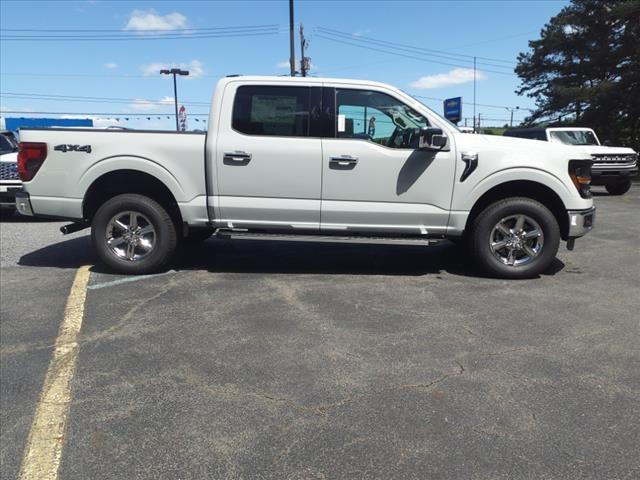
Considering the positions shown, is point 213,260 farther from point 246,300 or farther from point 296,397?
point 296,397

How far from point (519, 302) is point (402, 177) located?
1.67 meters

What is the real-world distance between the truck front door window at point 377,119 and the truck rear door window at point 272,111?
0.38m

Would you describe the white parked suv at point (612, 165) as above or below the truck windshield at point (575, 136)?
below

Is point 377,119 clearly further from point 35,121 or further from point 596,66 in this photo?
point 35,121

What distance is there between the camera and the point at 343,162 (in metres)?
5.26

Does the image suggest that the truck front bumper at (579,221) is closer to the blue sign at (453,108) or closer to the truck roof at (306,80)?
the truck roof at (306,80)

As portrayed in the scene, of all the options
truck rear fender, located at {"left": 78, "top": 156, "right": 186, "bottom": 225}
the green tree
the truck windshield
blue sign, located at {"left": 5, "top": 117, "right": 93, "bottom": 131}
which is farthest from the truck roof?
blue sign, located at {"left": 5, "top": 117, "right": 93, "bottom": 131}

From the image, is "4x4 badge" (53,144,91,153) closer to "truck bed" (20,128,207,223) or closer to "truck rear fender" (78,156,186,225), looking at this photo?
"truck bed" (20,128,207,223)

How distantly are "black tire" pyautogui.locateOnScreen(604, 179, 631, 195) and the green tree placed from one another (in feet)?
40.2

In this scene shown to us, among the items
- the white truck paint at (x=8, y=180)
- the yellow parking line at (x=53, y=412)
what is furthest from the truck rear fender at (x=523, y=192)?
the white truck paint at (x=8, y=180)

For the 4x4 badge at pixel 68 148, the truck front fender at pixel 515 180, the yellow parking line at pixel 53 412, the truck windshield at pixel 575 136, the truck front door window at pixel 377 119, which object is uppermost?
the truck windshield at pixel 575 136

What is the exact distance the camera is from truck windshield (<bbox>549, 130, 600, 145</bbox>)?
50.6 feet

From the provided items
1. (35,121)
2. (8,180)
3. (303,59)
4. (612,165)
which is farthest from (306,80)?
(35,121)

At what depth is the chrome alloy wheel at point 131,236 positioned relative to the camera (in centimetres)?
563
